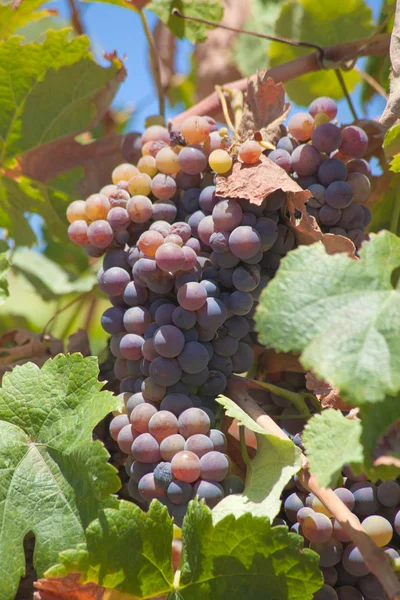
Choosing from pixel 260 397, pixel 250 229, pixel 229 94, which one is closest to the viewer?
pixel 250 229

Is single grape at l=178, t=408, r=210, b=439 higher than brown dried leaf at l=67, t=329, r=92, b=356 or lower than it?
higher

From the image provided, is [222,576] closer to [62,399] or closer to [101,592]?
[101,592]

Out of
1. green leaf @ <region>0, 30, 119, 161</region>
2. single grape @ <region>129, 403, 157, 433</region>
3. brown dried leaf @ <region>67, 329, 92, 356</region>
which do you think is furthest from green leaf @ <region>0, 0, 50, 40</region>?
single grape @ <region>129, 403, 157, 433</region>

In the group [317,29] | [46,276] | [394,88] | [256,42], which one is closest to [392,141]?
[394,88]

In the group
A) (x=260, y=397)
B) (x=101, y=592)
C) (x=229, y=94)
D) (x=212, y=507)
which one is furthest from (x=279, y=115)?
(x=101, y=592)

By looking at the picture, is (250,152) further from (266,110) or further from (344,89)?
(344,89)

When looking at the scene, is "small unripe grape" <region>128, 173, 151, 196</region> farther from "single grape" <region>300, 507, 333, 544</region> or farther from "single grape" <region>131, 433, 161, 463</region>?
"single grape" <region>300, 507, 333, 544</region>
